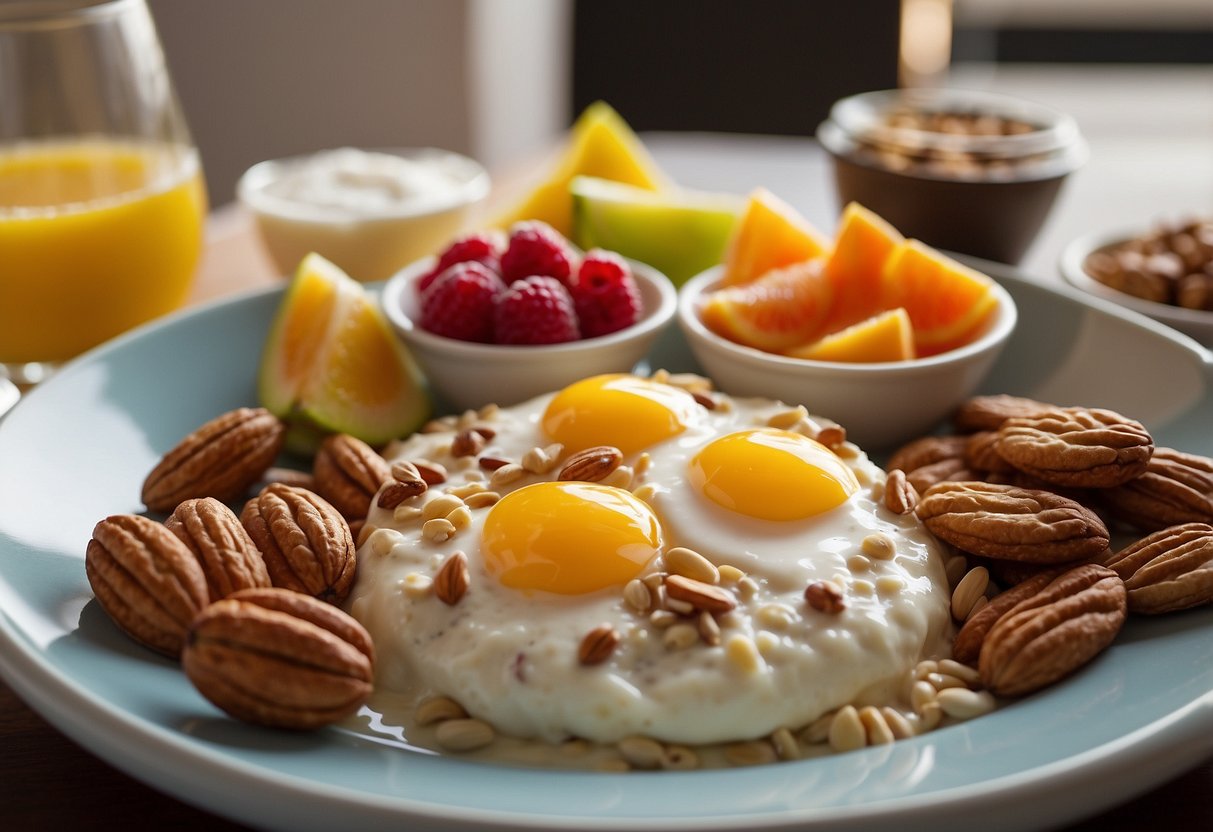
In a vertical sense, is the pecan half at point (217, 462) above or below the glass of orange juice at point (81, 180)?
below

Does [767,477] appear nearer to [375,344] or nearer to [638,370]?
[638,370]

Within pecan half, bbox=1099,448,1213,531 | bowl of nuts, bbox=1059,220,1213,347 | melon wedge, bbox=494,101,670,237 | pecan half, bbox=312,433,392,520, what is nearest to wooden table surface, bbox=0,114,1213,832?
pecan half, bbox=1099,448,1213,531

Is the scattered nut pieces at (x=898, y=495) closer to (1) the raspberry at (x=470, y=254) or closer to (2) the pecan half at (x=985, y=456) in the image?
(2) the pecan half at (x=985, y=456)

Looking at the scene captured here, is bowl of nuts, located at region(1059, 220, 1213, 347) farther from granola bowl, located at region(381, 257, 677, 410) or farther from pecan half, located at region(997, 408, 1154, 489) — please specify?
granola bowl, located at region(381, 257, 677, 410)

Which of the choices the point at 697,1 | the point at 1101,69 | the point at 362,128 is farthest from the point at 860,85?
the point at 362,128

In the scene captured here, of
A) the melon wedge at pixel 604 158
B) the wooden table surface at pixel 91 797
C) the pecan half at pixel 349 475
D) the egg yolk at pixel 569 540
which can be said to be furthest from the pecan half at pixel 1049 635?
the melon wedge at pixel 604 158

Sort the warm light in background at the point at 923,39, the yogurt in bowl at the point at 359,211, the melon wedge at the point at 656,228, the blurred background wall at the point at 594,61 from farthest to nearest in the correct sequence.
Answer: the warm light in background at the point at 923,39 → the blurred background wall at the point at 594,61 → the yogurt in bowl at the point at 359,211 → the melon wedge at the point at 656,228

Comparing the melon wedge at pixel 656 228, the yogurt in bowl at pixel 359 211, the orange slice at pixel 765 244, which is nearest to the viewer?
the orange slice at pixel 765 244

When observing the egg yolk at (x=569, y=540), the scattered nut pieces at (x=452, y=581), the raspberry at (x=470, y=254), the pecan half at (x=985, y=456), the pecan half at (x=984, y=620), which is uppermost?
the raspberry at (x=470, y=254)
